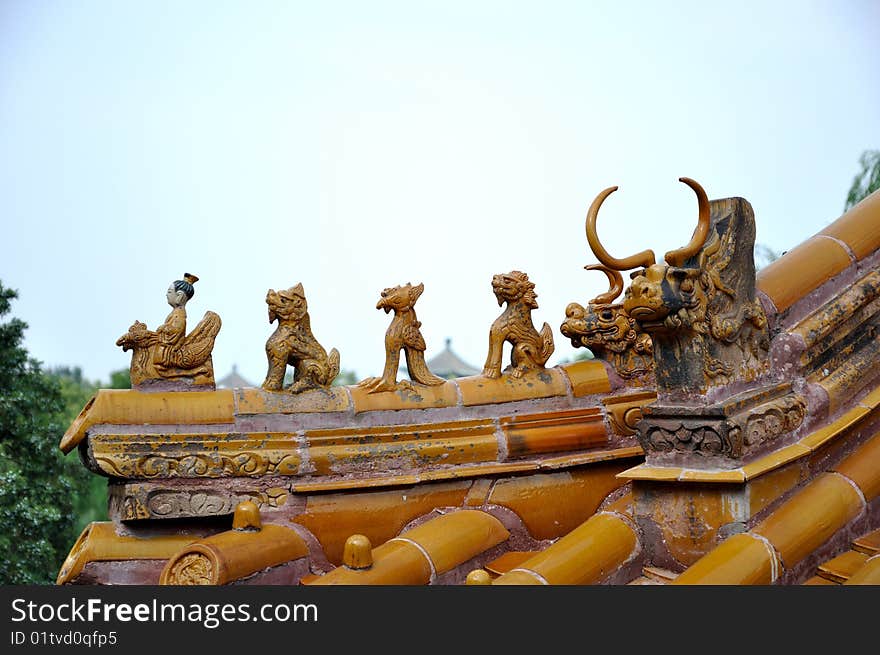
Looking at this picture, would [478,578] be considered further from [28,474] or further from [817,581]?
[28,474]

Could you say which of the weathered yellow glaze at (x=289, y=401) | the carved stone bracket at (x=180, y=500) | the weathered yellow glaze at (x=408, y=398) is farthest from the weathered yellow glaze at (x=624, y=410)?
the carved stone bracket at (x=180, y=500)

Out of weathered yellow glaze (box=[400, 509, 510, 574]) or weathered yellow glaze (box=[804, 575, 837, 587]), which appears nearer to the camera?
weathered yellow glaze (box=[804, 575, 837, 587])

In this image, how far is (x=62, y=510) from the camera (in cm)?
1157

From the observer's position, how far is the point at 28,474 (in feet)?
37.3

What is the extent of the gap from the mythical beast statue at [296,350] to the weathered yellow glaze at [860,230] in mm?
2504

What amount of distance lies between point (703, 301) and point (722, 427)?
54cm

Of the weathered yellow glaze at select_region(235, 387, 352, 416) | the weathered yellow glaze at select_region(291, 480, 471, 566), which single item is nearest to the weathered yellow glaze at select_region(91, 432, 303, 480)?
the weathered yellow glaze at select_region(235, 387, 352, 416)

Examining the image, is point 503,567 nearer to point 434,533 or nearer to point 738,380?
point 434,533

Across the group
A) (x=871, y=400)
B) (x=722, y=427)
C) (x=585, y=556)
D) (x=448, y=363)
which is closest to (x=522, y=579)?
(x=585, y=556)

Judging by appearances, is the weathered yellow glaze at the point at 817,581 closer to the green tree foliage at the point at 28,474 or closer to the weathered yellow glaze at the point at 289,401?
the weathered yellow glaze at the point at 289,401

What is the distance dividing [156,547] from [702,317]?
8.90ft

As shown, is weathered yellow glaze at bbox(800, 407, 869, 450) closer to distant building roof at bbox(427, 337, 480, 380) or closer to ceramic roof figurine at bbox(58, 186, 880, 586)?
ceramic roof figurine at bbox(58, 186, 880, 586)

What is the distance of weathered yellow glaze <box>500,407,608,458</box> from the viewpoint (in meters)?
5.39

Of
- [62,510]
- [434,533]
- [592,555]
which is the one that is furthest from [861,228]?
[62,510]
